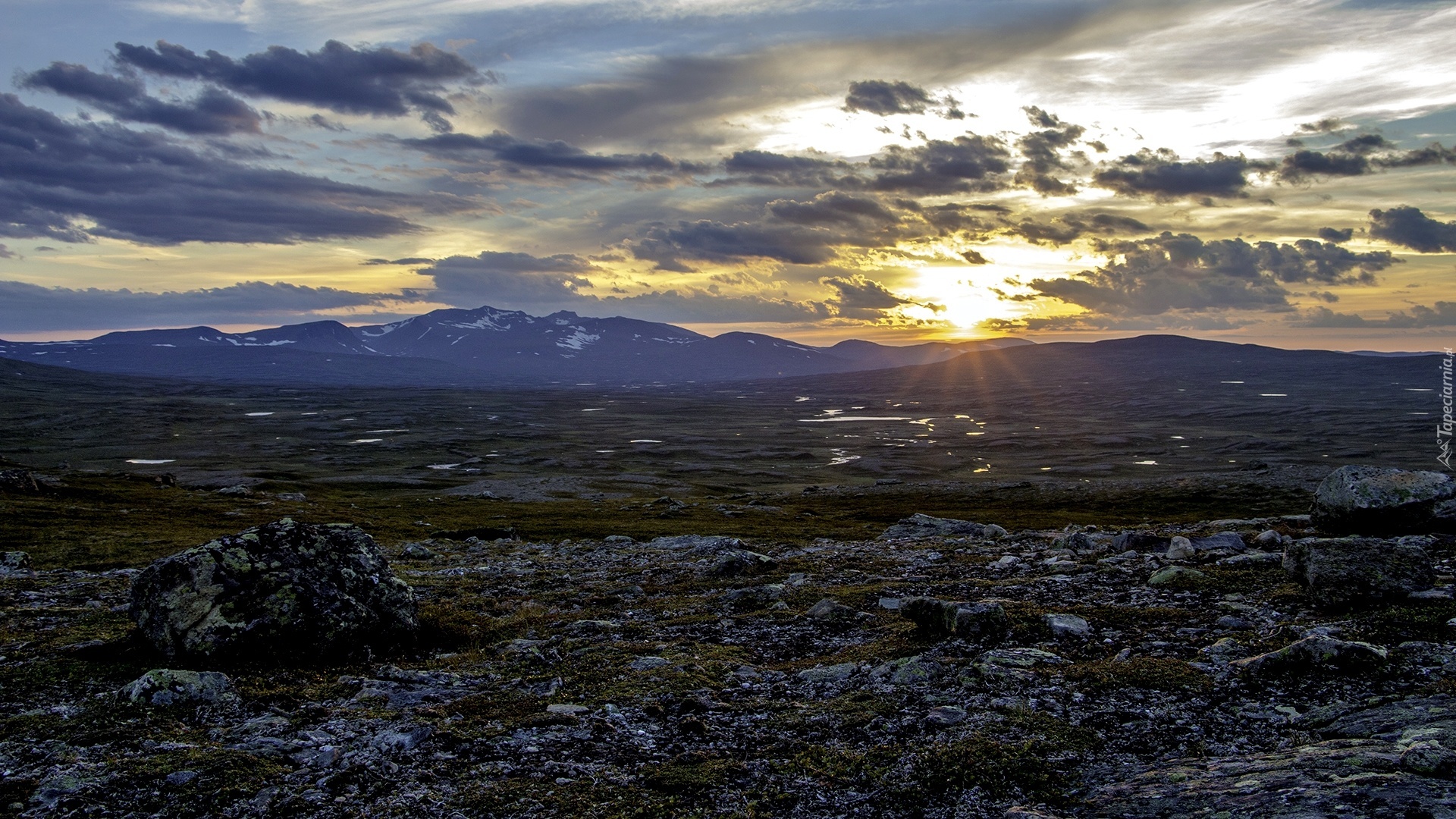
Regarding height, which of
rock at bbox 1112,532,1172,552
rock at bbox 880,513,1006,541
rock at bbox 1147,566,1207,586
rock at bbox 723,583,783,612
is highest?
rock at bbox 1147,566,1207,586

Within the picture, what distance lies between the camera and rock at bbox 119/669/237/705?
10.5m

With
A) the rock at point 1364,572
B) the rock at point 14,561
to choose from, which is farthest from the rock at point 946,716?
the rock at point 14,561

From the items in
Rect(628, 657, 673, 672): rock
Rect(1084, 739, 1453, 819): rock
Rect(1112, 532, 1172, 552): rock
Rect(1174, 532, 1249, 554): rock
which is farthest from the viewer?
Rect(1112, 532, 1172, 552): rock

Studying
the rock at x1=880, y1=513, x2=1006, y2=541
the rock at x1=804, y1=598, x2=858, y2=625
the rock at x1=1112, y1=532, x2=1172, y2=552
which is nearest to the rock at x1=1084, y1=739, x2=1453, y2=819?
the rock at x1=804, y1=598, x2=858, y2=625

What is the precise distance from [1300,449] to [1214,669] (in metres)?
193

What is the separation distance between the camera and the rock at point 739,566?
2469 centimetres

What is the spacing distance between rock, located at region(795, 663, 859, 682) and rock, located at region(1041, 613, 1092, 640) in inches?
146

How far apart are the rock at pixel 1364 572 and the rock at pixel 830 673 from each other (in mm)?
8596

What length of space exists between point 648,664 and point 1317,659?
9.88 metres

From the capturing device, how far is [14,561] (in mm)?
27453

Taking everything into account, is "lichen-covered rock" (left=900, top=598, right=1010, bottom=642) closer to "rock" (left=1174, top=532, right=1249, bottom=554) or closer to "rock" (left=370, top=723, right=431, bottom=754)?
"rock" (left=370, top=723, right=431, bottom=754)

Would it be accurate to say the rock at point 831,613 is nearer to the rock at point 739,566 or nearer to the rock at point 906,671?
the rock at point 906,671

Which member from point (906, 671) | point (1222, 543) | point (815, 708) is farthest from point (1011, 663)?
point (1222, 543)

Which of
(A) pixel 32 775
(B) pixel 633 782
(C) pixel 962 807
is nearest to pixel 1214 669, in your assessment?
(C) pixel 962 807
